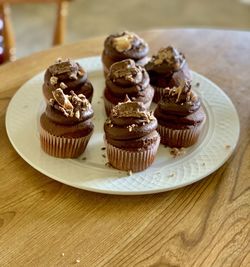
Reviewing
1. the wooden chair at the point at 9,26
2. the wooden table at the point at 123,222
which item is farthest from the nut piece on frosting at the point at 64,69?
the wooden chair at the point at 9,26

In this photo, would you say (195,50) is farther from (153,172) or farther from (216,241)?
(216,241)

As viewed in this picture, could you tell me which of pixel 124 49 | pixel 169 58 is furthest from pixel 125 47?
pixel 169 58

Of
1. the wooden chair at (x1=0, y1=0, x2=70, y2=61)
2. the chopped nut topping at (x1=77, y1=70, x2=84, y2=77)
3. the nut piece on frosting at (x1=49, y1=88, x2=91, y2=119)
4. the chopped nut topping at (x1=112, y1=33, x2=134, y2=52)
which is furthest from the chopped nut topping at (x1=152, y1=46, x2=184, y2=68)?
the wooden chair at (x1=0, y1=0, x2=70, y2=61)

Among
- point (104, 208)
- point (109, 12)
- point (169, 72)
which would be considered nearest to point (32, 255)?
point (104, 208)

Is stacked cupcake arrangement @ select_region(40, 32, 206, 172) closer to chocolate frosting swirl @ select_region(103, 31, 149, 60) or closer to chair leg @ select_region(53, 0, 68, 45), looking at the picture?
chocolate frosting swirl @ select_region(103, 31, 149, 60)

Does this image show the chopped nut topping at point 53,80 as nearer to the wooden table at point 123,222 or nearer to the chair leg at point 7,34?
the wooden table at point 123,222

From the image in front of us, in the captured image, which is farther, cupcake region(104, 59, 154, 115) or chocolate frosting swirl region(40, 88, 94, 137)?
cupcake region(104, 59, 154, 115)
